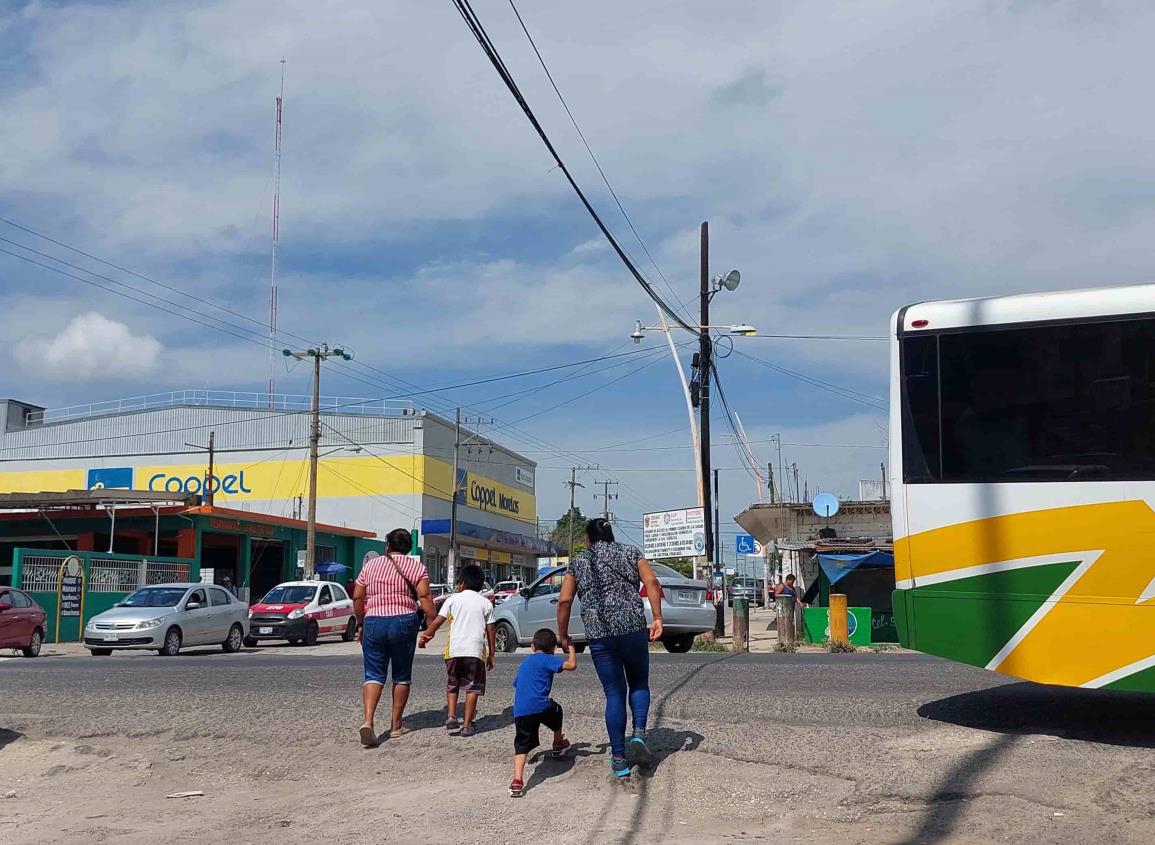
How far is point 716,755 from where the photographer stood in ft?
27.6

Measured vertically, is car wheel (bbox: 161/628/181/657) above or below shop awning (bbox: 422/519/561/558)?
below

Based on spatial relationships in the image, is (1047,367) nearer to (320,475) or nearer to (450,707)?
(450,707)

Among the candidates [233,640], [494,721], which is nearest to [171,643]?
[233,640]

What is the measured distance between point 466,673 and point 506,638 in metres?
10.9

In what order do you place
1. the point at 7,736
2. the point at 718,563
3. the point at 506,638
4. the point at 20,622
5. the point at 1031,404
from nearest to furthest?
the point at 1031,404 → the point at 7,736 → the point at 506,638 → the point at 20,622 → the point at 718,563

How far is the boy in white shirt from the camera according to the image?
9414 mm

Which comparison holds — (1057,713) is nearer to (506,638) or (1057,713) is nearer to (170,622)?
(506,638)

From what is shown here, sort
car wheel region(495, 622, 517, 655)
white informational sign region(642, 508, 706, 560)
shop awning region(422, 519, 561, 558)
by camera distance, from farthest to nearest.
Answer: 1. shop awning region(422, 519, 561, 558)
2. white informational sign region(642, 508, 706, 560)
3. car wheel region(495, 622, 517, 655)

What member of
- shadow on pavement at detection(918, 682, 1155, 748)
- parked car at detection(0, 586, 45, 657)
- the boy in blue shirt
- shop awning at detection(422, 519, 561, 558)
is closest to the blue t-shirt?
the boy in blue shirt

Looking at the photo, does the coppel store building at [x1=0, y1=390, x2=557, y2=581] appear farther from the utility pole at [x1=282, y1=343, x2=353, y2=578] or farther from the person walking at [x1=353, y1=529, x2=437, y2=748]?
the person walking at [x1=353, y1=529, x2=437, y2=748]

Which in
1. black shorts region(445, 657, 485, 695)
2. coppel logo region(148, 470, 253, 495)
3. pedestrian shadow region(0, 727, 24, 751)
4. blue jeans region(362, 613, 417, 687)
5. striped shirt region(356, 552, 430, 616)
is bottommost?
pedestrian shadow region(0, 727, 24, 751)

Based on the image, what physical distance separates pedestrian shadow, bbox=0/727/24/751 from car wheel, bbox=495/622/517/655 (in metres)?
10.2

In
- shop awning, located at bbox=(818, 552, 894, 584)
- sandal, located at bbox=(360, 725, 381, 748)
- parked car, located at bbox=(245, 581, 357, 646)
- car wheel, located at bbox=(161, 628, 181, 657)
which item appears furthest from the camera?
parked car, located at bbox=(245, 581, 357, 646)

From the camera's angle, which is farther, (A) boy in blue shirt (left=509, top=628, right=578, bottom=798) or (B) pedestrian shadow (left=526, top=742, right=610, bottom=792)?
(B) pedestrian shadow (left=526, top=742, right=610, bottom=792)
